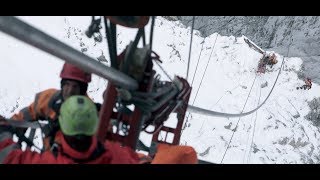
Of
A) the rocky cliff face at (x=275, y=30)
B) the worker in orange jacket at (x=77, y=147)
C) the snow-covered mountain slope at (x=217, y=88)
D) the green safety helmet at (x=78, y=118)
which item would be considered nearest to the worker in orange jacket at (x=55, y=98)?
the worker in orange jacket at (x=77, y=147)

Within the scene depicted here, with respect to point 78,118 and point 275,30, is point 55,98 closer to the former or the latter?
point 78,118

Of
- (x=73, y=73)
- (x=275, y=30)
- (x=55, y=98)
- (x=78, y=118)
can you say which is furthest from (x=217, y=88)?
(x=78, y=118)

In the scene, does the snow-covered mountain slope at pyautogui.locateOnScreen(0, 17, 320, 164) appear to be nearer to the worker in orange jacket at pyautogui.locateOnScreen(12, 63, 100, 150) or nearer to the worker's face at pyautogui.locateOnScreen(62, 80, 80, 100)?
the worker in orange jacket at pyautogui.locateOnScreen(12, 63, 100, 150)

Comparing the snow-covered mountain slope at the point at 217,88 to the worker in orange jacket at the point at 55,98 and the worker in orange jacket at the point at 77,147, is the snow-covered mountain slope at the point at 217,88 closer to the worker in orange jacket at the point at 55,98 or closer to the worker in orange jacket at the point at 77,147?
the worker in orange jacket at the point at 55,98

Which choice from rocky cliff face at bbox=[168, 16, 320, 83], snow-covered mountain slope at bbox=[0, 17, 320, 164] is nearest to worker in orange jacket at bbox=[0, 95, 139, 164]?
snow-covered mountain slope at bbox=[0, 17, 320, 164]
